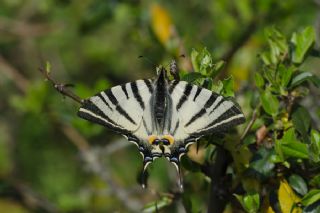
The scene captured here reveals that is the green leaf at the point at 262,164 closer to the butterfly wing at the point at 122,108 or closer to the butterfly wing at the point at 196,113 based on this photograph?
the butterfly wing at the point at 196,113

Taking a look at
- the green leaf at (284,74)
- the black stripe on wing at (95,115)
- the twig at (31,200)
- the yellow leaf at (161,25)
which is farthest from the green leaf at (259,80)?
the twig at (31,200)

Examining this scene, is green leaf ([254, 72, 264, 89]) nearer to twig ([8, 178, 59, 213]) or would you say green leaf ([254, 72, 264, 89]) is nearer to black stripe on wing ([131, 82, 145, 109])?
black stripe on wing ([131, 82, 145, 109])

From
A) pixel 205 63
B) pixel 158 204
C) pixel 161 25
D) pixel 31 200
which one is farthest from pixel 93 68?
pixel 205 63

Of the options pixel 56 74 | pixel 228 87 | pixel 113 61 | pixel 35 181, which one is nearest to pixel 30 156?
pixel 35 181

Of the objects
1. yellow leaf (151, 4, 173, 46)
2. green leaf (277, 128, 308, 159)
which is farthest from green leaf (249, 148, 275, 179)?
yellow leaf (151, 4, 173, 46)

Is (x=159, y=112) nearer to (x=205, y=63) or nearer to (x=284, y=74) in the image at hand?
(x=205, y=63)

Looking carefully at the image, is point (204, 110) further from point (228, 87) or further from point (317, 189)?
point (317, 189)
